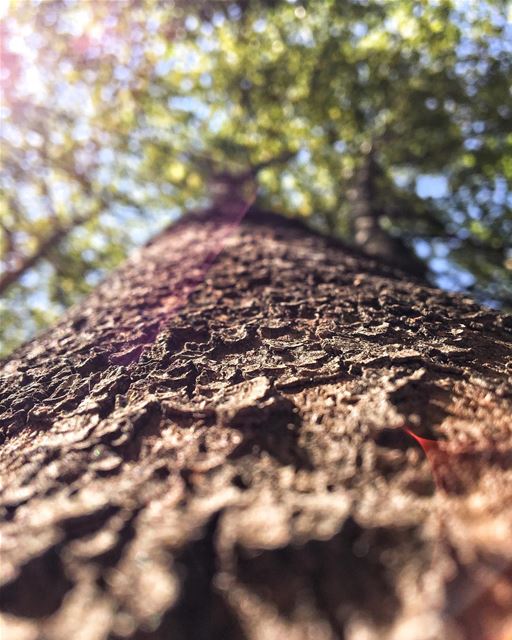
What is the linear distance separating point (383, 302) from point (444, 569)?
1456 millimetres

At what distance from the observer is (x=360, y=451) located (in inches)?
43.4

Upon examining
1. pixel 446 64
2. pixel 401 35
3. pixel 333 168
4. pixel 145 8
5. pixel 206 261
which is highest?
pixel 145 8

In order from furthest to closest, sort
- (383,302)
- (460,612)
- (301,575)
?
(383,302)
(301,575)
(460,612)

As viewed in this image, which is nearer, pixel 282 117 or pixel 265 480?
pixel 265 480

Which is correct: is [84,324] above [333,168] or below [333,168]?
above

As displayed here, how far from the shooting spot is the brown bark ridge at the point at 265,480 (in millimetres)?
796

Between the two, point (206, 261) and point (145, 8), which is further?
point (145, 8)

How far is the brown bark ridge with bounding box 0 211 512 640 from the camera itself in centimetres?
80

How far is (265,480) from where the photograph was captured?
41.4 inches

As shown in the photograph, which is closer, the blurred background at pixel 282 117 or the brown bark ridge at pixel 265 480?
the brown bark ridge at pixel 265 480

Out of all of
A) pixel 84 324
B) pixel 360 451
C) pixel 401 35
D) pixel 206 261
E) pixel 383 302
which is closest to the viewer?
pixel 360 451

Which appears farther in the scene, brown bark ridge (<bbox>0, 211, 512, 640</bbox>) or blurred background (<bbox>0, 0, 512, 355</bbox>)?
blurred background (<bbox>0, 0, 512, 355</bbox>)

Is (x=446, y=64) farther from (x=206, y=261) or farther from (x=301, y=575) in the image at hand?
(x=301, y=575)

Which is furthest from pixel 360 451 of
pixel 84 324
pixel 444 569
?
pixel 84 324
